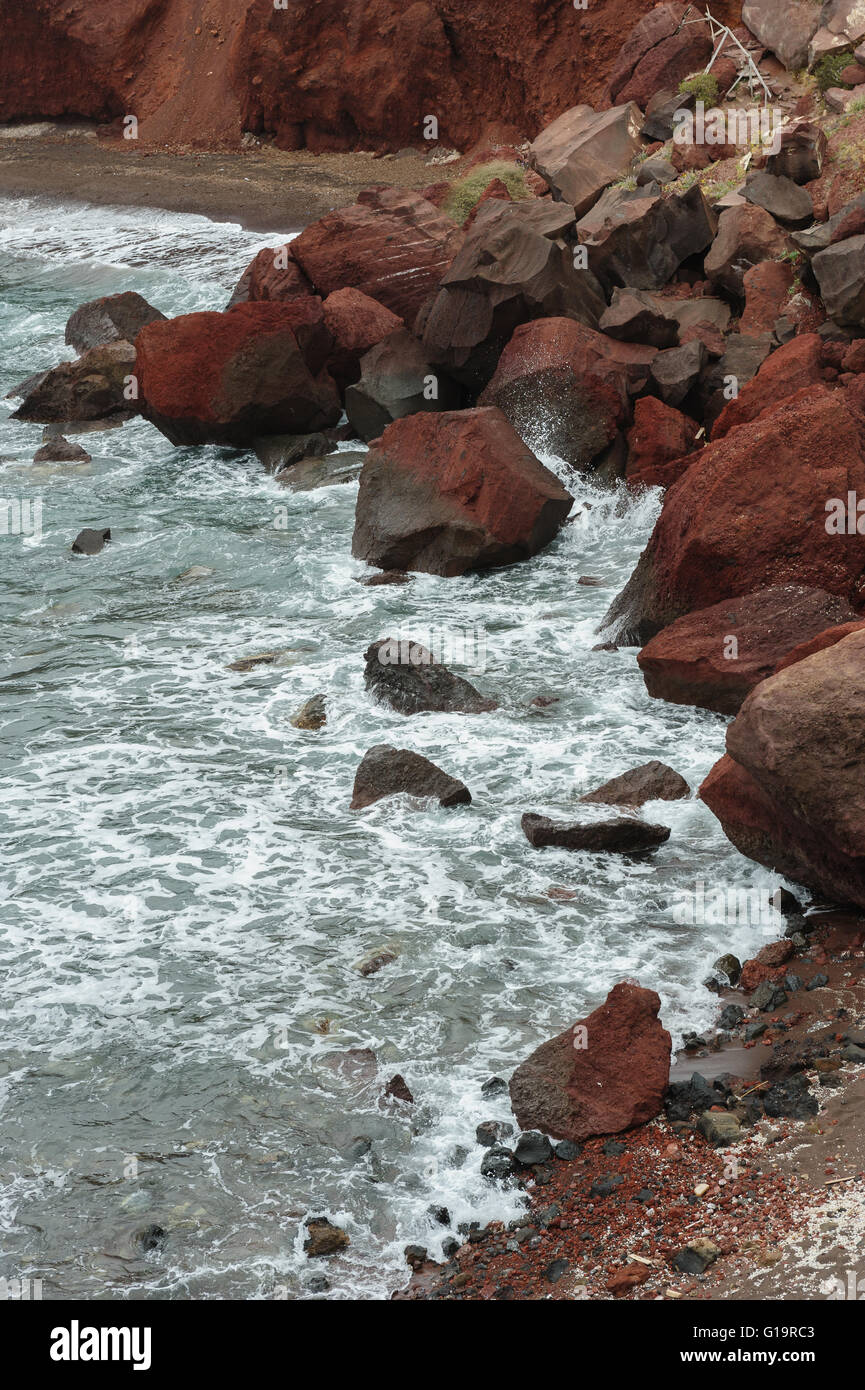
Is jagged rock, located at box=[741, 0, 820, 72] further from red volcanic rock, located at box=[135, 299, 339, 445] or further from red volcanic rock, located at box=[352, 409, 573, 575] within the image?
red volcanic rock, located at box=[352, 409, 573, 575]

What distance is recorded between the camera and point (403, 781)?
8.09 meters

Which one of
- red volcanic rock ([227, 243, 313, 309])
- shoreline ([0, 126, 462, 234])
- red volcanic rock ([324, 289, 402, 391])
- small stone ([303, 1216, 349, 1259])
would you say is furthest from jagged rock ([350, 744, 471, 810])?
shoreline ([0, 126, 462, 234])

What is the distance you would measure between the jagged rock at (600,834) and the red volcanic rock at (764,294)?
739 centimetres

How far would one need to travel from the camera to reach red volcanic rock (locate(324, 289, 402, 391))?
14820 millimetres

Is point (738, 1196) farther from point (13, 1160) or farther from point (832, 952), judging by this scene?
point (13, 1160)

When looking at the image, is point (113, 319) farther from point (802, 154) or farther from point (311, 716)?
point (311, 716)

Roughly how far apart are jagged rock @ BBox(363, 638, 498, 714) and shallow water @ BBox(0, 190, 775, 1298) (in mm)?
150

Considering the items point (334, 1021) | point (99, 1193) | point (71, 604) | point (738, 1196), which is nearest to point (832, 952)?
point (738, 1196)

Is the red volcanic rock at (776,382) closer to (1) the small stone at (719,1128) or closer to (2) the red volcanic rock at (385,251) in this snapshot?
(2) the red volcanic rock at (385,251)

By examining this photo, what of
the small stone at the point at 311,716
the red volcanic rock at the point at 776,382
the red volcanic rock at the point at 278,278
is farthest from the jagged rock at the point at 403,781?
the red volcanic rock at the point at 278,278

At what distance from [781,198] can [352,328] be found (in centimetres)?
472

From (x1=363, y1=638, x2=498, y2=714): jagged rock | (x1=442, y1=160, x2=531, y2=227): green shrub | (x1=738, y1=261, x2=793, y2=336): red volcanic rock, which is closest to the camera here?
(x1=363, y1=638, x2=498, y2=714): jagged rock

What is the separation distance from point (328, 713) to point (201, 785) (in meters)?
1.18

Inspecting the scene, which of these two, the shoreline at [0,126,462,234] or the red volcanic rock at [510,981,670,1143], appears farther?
the shoreline at [0,126,462,234]
